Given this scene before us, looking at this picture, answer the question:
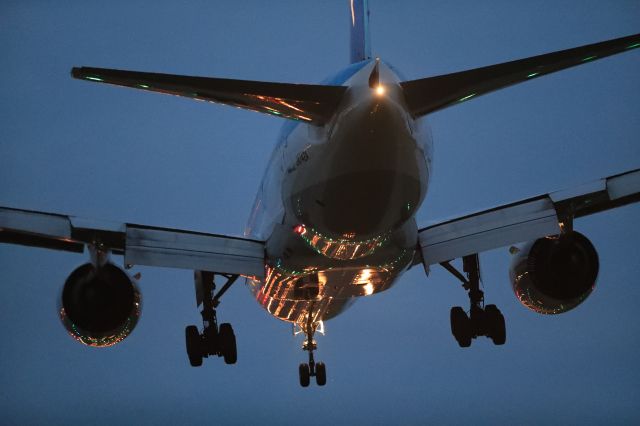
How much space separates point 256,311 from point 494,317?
3125 inches

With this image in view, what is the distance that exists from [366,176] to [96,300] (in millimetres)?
5834

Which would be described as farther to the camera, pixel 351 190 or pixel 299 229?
pixel 299 229

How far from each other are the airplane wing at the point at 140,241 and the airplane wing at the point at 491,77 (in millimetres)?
5428

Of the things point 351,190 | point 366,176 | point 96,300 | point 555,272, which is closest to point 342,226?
point 351,190

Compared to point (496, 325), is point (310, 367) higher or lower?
higher

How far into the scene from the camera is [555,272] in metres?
17.7

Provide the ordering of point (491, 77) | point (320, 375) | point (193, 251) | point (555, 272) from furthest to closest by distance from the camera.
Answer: point (320, 375)
point (555, 272)
point (193, 251)
point (491, 77)

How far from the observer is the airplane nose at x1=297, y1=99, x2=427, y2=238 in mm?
12812

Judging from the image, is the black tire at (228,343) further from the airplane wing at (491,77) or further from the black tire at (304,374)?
the airplane wing at (491,77)

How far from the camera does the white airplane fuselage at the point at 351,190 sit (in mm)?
12906

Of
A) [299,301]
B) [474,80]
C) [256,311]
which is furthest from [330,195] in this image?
[256,311]

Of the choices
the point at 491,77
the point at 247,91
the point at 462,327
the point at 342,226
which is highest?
the point at 462,327

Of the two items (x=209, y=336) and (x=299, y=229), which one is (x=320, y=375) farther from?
(x=299, y=229)

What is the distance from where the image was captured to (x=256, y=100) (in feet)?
41.6
